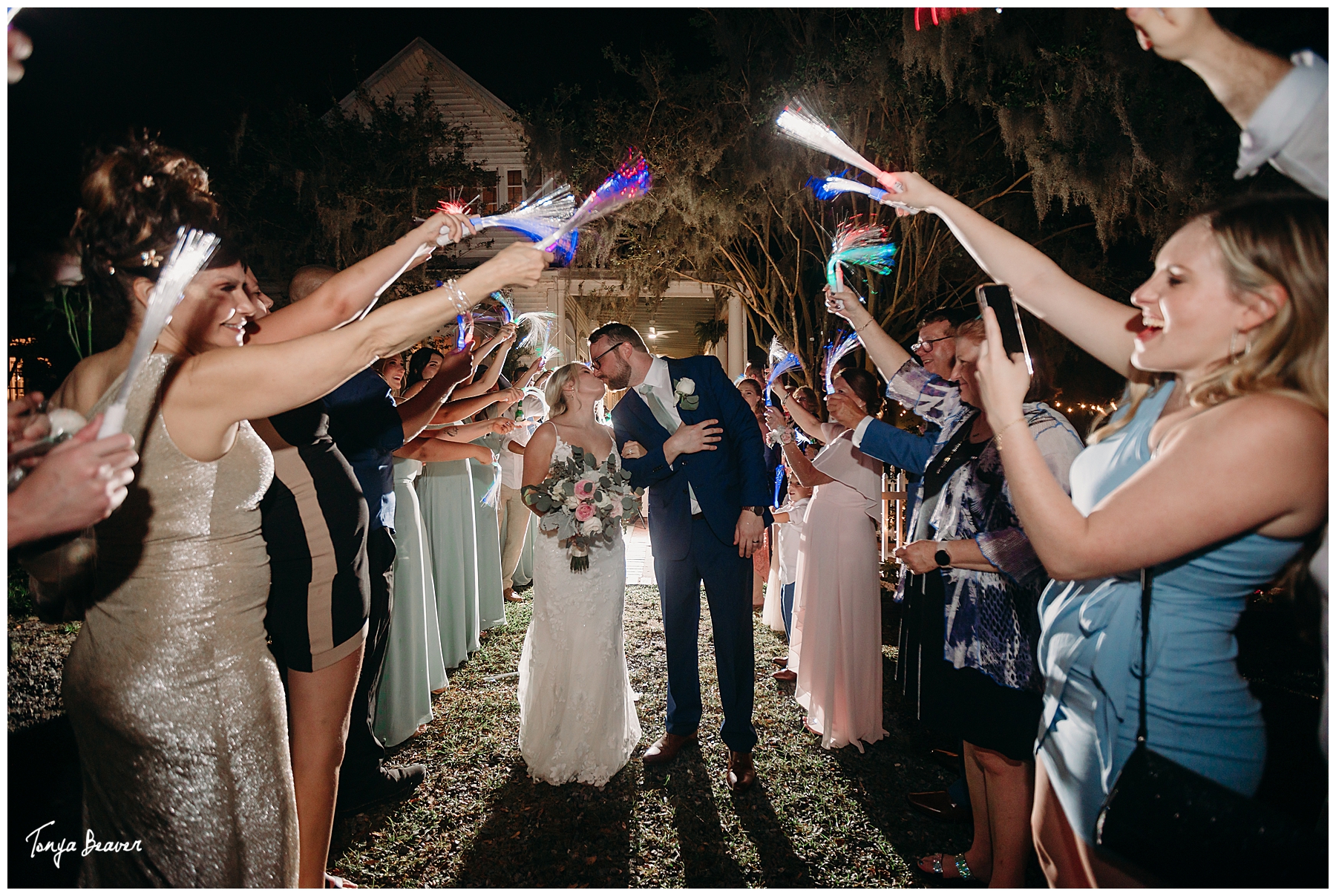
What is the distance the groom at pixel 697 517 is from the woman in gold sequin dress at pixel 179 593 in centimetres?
255

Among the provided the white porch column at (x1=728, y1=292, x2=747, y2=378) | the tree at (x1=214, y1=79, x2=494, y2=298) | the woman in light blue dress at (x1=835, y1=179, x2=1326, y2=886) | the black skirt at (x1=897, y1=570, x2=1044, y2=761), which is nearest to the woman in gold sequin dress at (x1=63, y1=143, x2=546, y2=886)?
the woman in light blue dress at (x1=835, y1=179, x2=1326, y2=886)

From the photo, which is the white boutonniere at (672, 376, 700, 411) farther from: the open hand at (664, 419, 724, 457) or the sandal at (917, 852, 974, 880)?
the sandal at (917, 852, 974, 880)

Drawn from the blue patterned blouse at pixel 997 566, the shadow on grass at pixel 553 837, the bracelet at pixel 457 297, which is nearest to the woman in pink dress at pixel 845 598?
the shadow on grass at pixel 553 837

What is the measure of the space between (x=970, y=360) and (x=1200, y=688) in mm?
1572

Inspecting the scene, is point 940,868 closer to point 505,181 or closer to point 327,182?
point 327,182

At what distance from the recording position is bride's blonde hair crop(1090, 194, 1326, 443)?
1366mm

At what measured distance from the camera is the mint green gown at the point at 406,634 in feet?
13.8

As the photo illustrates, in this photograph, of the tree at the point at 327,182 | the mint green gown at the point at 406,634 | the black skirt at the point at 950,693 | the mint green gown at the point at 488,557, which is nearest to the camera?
the black skirt at the point at 950,693

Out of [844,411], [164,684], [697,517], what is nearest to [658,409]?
[697,517]

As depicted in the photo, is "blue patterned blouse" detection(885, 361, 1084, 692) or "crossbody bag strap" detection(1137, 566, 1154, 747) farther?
"blue patterned blouse" detection(885, 361, 1084, 692)

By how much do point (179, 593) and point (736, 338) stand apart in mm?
16549

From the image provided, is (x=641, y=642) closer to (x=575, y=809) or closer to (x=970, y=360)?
(x=575, y=809)

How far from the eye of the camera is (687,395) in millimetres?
4273

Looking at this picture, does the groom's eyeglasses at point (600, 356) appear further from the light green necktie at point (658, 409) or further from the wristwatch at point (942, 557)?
the wristwatch at point (942, 557)
